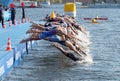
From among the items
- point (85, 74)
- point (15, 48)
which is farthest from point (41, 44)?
point (85, 74)

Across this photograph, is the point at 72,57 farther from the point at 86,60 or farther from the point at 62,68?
the point at 62,68

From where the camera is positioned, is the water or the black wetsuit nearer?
the water

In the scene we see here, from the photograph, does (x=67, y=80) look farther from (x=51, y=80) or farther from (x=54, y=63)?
(x=54, y=63)

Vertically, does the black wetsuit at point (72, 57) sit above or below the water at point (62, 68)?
above

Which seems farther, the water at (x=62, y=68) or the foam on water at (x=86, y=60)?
the foam on water at (x=86, y=60)

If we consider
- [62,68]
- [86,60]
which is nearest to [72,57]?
[86,60]

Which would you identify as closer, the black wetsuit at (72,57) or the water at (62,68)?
the water at (62,68)

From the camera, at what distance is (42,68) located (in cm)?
2261

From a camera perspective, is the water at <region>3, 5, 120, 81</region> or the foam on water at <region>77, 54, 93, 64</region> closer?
the water at <region>3, 5, 120, 81</region>

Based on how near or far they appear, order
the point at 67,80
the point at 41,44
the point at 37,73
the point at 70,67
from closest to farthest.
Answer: the point at 67,80 → the point at 37,73 → the point at 70,67 → the point at 41,44

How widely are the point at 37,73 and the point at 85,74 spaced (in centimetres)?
213

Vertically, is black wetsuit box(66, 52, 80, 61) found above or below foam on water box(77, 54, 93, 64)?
above

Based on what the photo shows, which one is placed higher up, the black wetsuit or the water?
the black wetsuit

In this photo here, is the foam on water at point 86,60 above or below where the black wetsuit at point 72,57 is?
below
